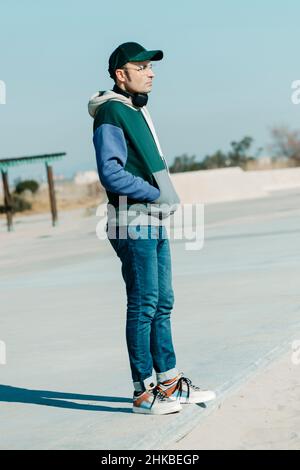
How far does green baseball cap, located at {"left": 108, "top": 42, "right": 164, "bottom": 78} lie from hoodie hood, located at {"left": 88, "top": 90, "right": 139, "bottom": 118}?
0.45ft

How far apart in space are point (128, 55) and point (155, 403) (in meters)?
Answer: 1.86

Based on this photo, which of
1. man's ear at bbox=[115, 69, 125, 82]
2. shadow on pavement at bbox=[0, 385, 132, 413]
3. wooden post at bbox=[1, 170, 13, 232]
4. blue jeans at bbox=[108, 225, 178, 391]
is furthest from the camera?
wooden post at bbox=[1, 170, 13, 232]

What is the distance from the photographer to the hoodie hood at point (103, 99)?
6547mm

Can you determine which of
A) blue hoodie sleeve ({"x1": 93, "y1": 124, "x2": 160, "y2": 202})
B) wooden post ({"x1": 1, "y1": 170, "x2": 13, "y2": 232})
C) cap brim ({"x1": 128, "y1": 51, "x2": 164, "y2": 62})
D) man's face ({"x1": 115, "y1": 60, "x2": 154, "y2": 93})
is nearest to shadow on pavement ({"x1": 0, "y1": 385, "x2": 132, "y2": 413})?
blue hoodie sleeve ({"x1": 93, "y1": 124, "x2": 160, "y2": 202})

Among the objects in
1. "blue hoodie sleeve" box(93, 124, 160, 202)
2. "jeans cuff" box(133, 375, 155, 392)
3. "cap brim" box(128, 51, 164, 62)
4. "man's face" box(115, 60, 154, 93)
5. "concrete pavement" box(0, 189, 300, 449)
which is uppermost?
"cap brim" box(128, 51, 164, 62)

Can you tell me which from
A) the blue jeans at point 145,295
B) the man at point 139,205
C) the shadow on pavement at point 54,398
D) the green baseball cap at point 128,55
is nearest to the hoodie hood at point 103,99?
the man at point 139,205

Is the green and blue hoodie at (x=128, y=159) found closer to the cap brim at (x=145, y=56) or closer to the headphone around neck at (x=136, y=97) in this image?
the headphone around neck at (x=136, y=97)

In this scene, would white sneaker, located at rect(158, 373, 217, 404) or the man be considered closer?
the man

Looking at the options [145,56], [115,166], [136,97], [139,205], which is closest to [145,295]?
[139,205]

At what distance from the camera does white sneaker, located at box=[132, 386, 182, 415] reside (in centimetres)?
657

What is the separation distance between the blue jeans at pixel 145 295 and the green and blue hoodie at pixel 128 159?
0.10 m

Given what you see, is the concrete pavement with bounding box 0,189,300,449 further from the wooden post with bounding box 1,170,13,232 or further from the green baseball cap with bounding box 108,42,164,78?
the wooden post with bounding box 1,170,13,232

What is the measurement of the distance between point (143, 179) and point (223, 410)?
130cm

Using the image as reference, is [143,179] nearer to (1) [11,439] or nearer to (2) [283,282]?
(1) [11,439]
